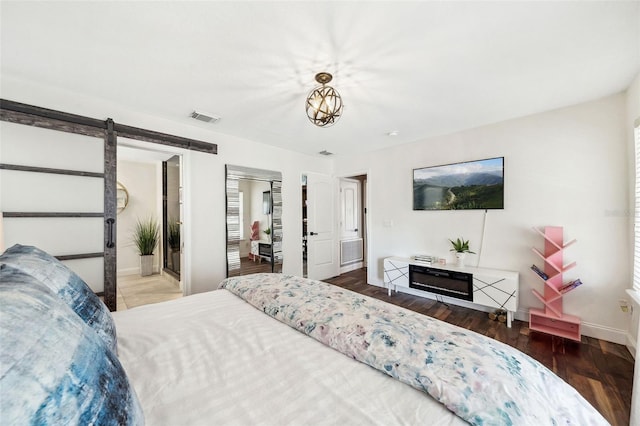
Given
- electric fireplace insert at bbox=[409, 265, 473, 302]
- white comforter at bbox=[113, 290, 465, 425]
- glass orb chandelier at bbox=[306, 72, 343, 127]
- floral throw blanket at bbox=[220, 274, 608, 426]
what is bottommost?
electric fireplace insert at bbox=[409, 265, 473, 302]

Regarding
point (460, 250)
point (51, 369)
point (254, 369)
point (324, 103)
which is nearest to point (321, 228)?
point (460, 250)

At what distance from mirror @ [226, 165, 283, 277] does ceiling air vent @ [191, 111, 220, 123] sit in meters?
0.69

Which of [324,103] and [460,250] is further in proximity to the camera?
[460,250]

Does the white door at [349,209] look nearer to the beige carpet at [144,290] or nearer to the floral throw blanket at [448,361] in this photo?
the beige carpet at [144,290]

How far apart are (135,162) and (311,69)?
475 centimetres

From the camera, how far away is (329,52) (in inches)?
70.6

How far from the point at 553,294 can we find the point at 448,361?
8.87 ft

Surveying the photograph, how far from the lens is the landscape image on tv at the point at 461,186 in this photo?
3.16 m

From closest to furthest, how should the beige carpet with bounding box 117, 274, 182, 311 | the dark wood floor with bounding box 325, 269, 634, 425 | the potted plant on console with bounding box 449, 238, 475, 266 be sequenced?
the dark wood floor with bounding box 325, 269, 634, 425 < the potted plant on console with bounding box 449, 238, 475, 266 < the beige carpet with bounding box 117, 274, 182, 311

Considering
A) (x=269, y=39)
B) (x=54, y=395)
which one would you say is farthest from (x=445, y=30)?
(x=54, y=395)

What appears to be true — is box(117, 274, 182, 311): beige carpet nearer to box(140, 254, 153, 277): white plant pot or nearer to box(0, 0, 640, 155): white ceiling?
box(140, 254, 153, 277): white plant pot

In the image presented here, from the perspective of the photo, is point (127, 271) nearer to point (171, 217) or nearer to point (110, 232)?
point (171, 217)

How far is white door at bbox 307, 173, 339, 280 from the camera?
15.1 feet

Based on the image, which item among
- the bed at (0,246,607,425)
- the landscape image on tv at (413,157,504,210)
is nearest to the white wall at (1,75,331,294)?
the bed at (0,246,607,425)
